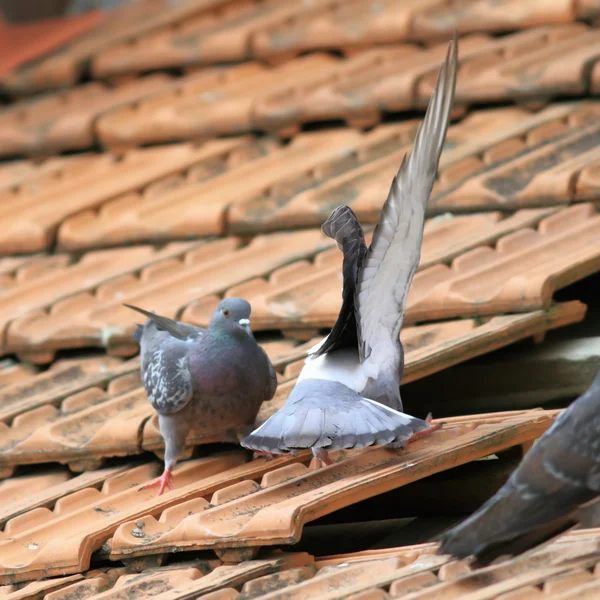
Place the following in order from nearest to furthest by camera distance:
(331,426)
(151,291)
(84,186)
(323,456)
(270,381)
Answer: (331,426) → (323,456) → (270,381) → (151,291) → (84,186)

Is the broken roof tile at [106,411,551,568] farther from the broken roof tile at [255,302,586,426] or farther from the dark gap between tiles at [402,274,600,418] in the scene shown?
the dark gap between tiles at [402,274,600,418]

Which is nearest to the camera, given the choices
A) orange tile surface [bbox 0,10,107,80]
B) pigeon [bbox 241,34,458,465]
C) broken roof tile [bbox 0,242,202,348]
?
pigeon [bbox 241,34,458,465]

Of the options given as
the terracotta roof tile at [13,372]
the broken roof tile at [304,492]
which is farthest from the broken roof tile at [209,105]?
the broken roof tile at [304,492]

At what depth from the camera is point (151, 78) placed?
252 inches

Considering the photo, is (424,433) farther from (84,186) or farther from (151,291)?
(84,186)

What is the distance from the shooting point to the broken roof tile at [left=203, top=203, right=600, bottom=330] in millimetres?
3947

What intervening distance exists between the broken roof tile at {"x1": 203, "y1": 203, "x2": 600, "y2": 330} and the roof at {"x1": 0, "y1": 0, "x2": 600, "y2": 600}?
0.01 meters

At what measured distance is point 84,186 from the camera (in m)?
5.73

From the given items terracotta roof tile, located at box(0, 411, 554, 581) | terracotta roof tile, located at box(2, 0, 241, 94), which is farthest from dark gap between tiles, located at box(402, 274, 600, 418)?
terracotta roof tile, located at box(2, 0, 241, 94)

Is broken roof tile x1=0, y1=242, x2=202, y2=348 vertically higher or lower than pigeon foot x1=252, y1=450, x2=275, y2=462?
higher

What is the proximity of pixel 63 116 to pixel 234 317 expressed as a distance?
9.15 feet

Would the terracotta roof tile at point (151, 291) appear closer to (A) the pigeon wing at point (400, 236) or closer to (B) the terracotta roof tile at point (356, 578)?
(A) the pigeon wing at point (400, 236)

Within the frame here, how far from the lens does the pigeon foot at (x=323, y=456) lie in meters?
3.39

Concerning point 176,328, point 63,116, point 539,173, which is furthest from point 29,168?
point 539,173
